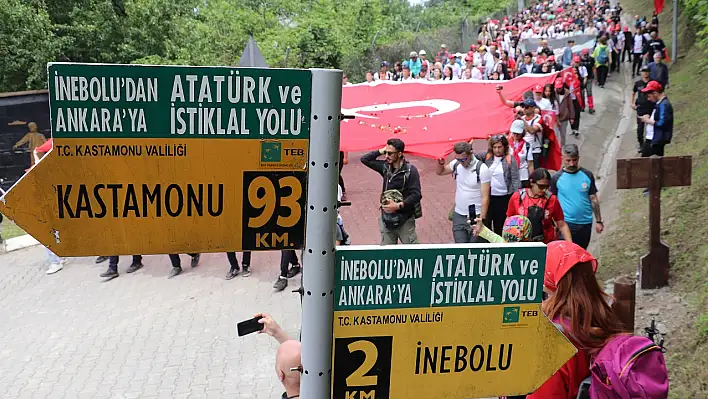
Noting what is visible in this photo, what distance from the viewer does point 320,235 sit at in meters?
2.31

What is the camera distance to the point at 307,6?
29.2 m

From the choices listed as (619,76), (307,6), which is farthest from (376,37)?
(619,76)

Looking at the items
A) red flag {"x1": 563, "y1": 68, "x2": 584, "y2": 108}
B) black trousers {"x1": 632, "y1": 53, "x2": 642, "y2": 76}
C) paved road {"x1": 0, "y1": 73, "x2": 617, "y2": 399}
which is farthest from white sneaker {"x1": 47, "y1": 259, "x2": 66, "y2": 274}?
black trousers {"x1": 632, "y1": 53, "x2": 642, "y2": 76}

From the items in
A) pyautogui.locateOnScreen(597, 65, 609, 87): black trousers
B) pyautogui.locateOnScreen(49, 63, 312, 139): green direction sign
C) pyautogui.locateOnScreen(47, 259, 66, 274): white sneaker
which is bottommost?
pyautogui.locateOnScreen(47, 259, 66, 274): white sneaker

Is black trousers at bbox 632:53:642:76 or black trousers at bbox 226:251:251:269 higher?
black trousers at bbox 632:53:642:76

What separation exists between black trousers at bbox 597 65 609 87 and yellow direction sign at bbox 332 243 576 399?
20.4 metres

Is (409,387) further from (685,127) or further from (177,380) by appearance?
(685,127)

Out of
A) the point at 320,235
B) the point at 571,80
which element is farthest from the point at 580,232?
the point at 571,80

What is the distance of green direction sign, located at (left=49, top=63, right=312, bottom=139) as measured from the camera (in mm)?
2127

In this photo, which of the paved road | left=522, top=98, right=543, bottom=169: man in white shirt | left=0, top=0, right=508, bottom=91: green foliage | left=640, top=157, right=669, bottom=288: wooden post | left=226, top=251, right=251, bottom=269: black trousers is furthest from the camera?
left=0, top=0, right=508, bottom=91: green foliage

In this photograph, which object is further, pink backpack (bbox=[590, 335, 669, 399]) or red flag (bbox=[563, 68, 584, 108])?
red flag (bbox=[563, 68, 584, 108])

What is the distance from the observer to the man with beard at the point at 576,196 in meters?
7.50

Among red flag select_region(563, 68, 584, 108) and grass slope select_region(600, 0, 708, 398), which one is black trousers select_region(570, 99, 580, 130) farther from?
grass slope select_region(600, 0, 708, 398)

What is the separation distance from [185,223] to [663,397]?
1870mm
